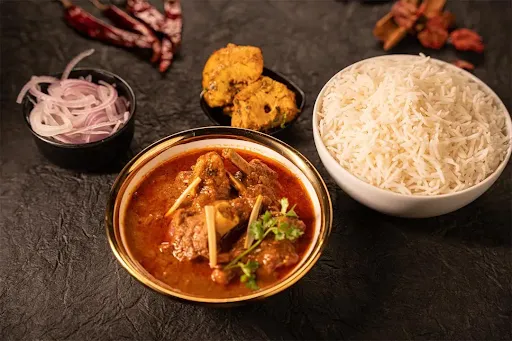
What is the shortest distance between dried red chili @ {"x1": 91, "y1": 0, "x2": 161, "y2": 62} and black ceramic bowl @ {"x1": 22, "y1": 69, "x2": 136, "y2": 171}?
931 mm

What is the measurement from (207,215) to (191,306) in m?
0.74

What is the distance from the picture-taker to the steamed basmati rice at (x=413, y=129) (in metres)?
3.97

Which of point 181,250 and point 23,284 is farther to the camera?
point 23,284

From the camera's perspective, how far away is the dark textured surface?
3828 mm

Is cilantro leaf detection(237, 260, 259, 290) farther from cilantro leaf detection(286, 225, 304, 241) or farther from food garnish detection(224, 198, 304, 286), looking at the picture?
cilantro leaf detection(286, 225, 304, 241)

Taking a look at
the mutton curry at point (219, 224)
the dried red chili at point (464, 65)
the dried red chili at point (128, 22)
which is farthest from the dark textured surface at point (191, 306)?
the mutton curry at point (219, 224)

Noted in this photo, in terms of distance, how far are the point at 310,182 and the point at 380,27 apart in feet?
8.46

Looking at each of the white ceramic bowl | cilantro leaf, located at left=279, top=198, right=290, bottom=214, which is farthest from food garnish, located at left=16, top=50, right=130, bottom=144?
the white ceramic bowl

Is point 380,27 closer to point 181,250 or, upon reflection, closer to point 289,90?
point 289,90

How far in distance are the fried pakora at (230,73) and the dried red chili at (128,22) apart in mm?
984

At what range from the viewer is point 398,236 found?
437 cm

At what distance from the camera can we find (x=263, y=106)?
466cm

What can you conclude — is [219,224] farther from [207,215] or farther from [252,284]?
[252,284]

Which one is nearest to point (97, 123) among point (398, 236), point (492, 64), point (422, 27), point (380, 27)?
point (398, 236)
